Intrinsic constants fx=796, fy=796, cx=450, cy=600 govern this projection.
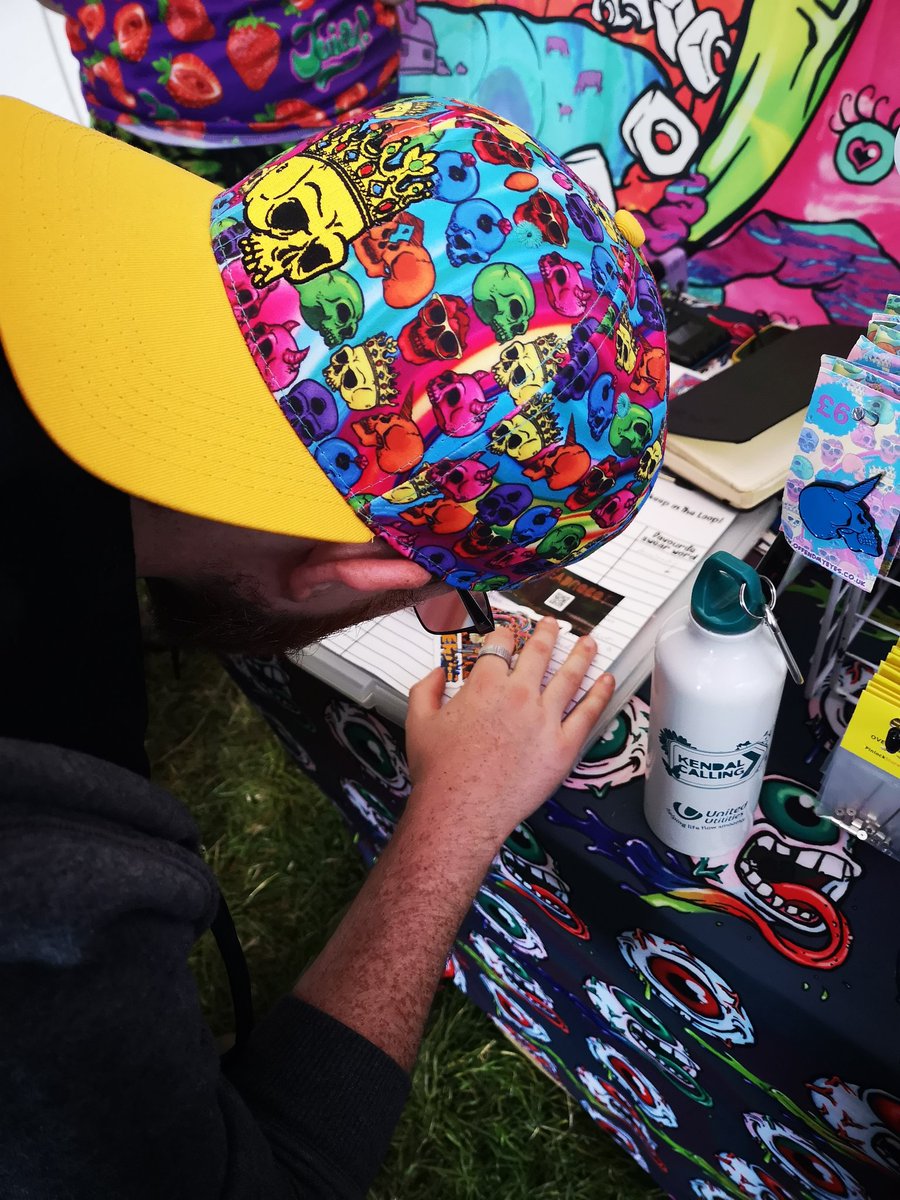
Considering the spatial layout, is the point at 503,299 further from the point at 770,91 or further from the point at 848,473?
the point at 770,91

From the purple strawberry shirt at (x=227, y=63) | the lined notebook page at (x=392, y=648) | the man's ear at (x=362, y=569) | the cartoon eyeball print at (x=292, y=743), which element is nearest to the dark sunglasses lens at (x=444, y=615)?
the lined notebook page at (x=392, y=648)

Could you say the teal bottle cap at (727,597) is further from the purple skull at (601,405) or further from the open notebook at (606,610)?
the open notebook at (606,610)

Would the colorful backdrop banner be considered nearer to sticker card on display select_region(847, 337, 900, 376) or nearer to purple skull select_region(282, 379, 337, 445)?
sticker card on display select_region(847, 337, 900, 376)

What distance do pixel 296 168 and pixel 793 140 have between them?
35.7 inches

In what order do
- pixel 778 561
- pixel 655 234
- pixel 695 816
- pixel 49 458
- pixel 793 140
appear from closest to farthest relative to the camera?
pixel 49 458 < pixel 695 816 < pixel 778 561 < pixel 793 140 < pixel 655 234

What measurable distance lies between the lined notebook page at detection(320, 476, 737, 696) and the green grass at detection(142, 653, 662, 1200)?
0.79m

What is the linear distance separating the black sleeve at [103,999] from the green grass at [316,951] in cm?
86

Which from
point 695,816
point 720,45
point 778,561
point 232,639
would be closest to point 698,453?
point 778,561

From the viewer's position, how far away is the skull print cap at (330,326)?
493 millimetres

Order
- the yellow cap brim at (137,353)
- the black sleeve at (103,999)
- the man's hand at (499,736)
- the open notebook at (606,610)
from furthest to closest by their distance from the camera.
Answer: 1. the open notebook at (606,610)
2. the man's hand at (499,736)
3. the yellow cap brim at (137,353)
4. the black sleeve at (103,999)

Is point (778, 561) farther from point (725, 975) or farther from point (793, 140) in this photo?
point (793, 140)

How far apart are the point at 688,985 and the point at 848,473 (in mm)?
455

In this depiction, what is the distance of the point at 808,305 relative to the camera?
4.03 ft

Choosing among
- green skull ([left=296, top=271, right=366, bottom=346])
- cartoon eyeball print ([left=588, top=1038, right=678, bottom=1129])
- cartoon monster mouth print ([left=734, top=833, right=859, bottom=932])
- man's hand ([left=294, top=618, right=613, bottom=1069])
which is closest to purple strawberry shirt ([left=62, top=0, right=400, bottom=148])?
green skull ([left=296, top=271, right=366, bottom=346])
